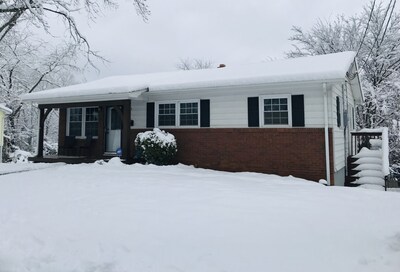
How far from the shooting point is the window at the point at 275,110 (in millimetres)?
9422

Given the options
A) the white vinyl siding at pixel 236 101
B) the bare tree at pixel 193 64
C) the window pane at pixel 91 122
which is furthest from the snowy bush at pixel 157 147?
the bare tree at pixel 193 64

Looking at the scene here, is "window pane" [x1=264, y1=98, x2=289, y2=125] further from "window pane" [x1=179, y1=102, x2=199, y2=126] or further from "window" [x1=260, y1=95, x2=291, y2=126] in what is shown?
"window pane" [x1=179, y1=102, x2=199, y2=126]

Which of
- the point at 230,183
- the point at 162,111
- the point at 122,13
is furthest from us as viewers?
the point at 122,13

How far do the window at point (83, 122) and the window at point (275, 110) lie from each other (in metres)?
6.90

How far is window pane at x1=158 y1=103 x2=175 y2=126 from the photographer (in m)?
11.3

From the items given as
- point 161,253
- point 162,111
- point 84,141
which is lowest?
point 161,253

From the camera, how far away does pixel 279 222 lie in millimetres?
4477

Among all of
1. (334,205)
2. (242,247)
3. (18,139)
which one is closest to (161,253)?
(242,247)

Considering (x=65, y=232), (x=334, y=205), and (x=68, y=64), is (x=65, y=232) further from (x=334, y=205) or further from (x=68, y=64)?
(x=68, y=64)

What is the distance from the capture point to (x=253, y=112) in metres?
9.84

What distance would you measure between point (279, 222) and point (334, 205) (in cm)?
162

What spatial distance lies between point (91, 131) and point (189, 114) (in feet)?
15.1

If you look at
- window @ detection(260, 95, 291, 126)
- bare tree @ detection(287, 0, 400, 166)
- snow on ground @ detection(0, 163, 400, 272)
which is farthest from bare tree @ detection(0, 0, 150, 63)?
bare tree @ detection(287, 0, 400, 166)

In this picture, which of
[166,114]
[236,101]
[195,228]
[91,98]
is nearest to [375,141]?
[236,101]
